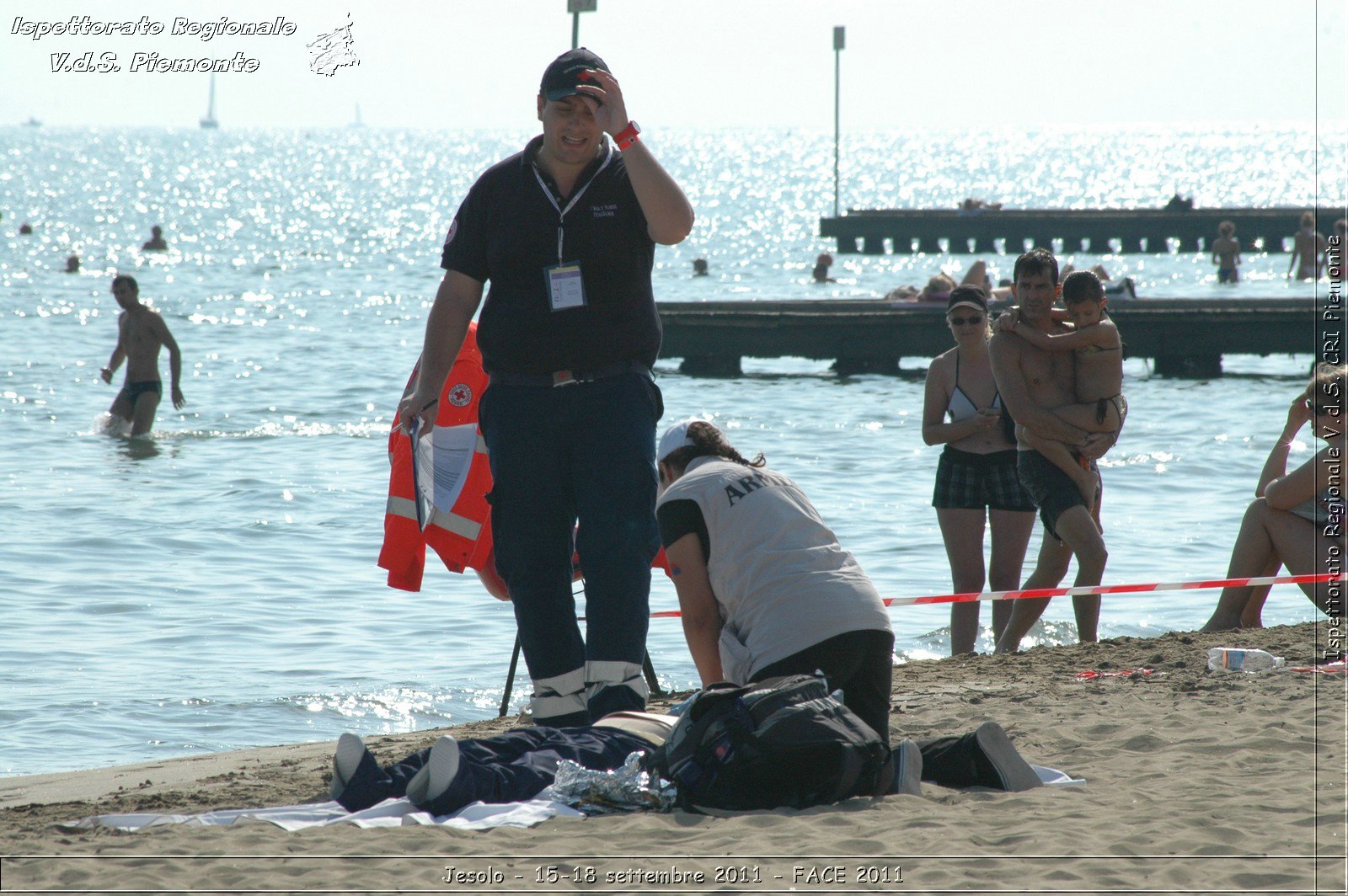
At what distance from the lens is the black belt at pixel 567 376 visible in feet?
14.2

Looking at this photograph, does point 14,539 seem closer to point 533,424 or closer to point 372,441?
point 372,441

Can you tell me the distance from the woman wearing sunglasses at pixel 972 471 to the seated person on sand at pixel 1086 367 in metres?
0.35

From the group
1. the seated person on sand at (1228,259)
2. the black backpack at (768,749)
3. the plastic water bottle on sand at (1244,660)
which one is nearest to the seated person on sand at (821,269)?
the seated person on sand at (1228,259)

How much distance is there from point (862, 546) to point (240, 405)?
1149cm

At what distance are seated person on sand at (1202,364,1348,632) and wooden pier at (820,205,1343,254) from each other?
40.1 m

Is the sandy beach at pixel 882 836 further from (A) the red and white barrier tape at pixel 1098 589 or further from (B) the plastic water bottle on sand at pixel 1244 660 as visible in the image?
(A) the red and white barrier tape at pixel 1098 589

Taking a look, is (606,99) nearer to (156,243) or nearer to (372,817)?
(372,817)

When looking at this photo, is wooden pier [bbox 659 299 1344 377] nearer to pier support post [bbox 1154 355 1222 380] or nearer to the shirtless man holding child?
pier support post [bbox 1154 355 1222 380]

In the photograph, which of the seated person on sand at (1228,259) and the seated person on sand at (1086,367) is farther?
the seated person on sand at (1228,259)

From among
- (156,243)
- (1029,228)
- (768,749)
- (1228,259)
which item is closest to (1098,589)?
(768,749)

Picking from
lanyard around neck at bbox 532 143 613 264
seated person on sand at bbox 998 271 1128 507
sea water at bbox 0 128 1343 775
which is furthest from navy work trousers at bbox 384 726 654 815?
seated person on sand at bbox 998 271 1128 507

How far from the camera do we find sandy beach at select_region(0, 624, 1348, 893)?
3.27 m

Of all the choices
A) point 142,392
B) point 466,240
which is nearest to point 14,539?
point 142,392

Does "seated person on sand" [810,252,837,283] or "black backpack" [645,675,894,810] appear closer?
"black backpack" [645,675,894,810]
